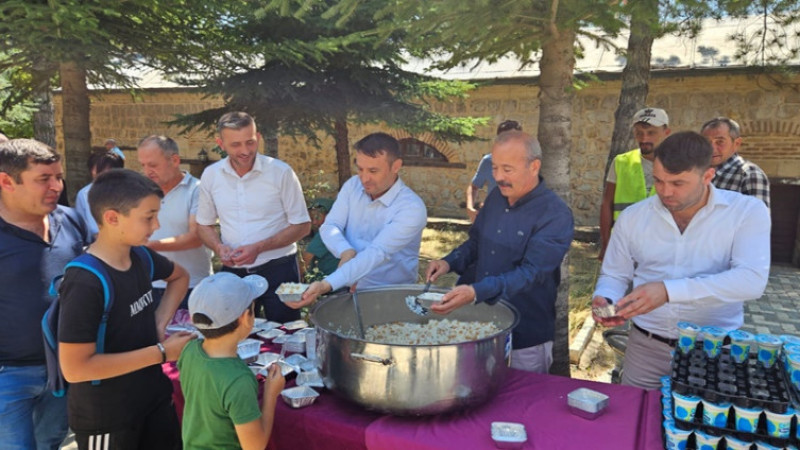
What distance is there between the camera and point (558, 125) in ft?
12.5

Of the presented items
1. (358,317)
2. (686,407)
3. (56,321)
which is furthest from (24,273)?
(686,407)

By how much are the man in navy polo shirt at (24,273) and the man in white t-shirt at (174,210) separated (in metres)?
1.01

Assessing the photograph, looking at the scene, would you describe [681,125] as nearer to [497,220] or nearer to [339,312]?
[497,220]

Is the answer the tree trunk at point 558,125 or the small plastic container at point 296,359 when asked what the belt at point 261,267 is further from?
the tree trunk at point 558,125

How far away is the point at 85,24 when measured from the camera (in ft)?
16.1

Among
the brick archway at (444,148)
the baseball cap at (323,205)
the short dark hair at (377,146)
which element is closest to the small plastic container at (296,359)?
the short dark hair at (377,146)

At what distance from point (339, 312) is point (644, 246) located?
142cm

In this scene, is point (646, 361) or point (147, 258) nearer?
point (147, 258)

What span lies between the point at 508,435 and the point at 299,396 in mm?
788

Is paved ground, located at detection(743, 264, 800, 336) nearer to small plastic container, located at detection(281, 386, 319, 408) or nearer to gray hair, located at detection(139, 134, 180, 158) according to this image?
small plastic container, located at detection(281, 386, 319, 408)

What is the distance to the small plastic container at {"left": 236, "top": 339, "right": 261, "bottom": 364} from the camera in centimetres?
245

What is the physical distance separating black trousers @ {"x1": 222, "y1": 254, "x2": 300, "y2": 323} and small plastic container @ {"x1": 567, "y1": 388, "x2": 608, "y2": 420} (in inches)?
78.5

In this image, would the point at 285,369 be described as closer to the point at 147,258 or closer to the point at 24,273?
the point at 147,258

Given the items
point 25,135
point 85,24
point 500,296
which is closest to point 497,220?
point 500,296
